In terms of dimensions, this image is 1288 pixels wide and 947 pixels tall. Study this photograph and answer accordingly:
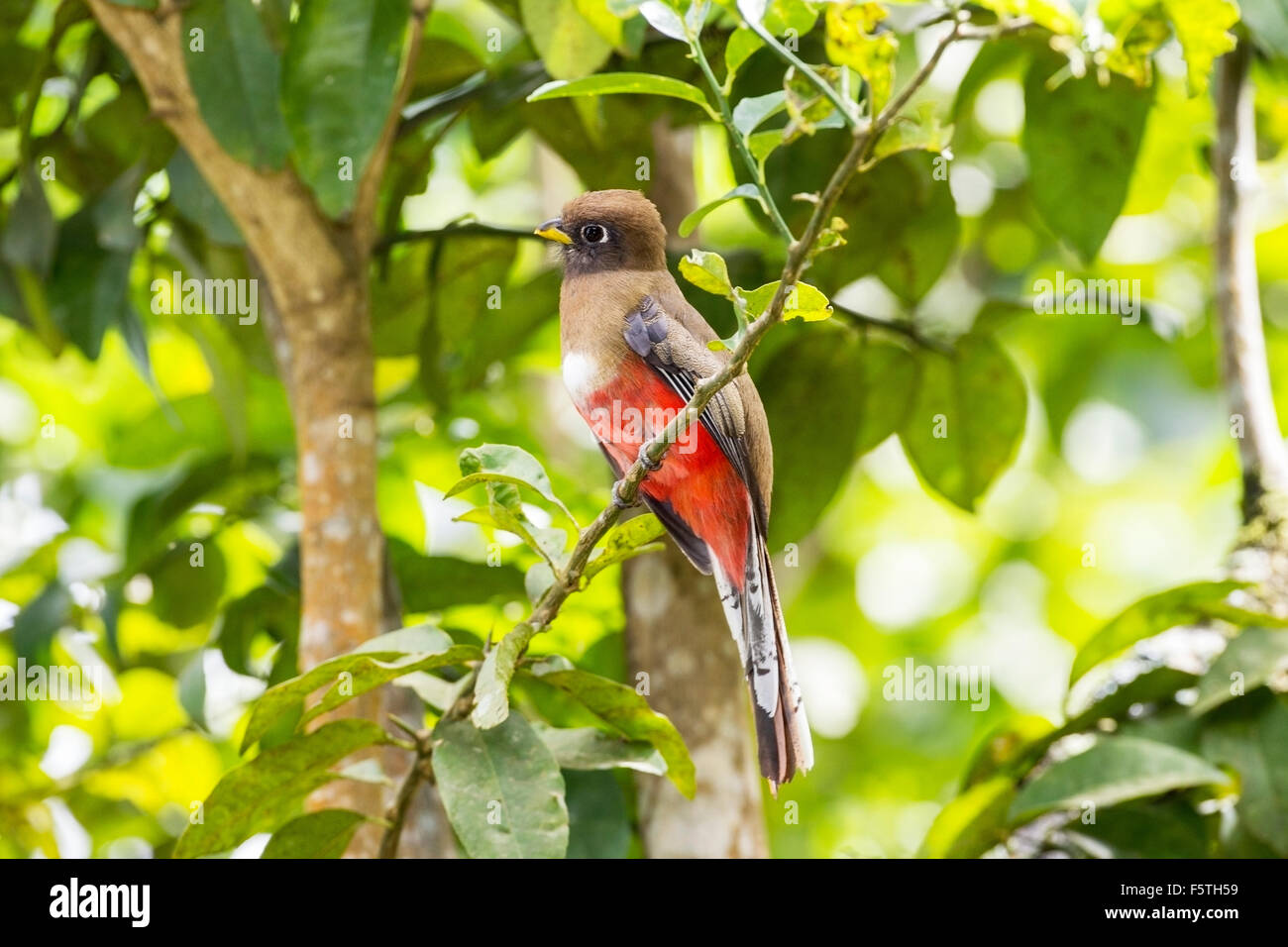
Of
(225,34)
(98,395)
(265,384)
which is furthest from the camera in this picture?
(98,395)

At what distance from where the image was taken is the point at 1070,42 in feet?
3.08

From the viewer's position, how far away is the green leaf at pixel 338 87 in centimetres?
162

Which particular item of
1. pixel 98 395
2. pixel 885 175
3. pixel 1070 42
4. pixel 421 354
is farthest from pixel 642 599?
pixel 98 395

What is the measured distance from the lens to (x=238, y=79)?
177 cm

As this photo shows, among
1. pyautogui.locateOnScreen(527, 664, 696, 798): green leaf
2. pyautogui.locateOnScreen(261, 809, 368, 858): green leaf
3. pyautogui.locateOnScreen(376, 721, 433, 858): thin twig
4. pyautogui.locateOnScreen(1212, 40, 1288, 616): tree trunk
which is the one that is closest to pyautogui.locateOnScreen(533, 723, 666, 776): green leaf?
pyautogui.locateOnScreen(527, 664, 696, 798): green leaf

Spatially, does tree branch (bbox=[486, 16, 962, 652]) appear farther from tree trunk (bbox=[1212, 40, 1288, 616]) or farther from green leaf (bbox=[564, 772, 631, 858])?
tree trunk (bbox=[1212, 40, 1288, 616])

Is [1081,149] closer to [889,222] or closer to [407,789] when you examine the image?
[889,222]

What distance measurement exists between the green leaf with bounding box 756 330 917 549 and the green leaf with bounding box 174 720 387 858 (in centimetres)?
54

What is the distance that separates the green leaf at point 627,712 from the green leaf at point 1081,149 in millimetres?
803

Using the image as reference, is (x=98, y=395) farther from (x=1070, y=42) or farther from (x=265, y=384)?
(x=1070, y=42)

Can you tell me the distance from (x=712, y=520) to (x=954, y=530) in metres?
3.63

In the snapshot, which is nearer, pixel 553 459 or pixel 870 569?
pixel 553 459

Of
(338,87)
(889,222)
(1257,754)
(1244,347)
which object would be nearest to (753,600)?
(889,222)

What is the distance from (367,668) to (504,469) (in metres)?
0.35
